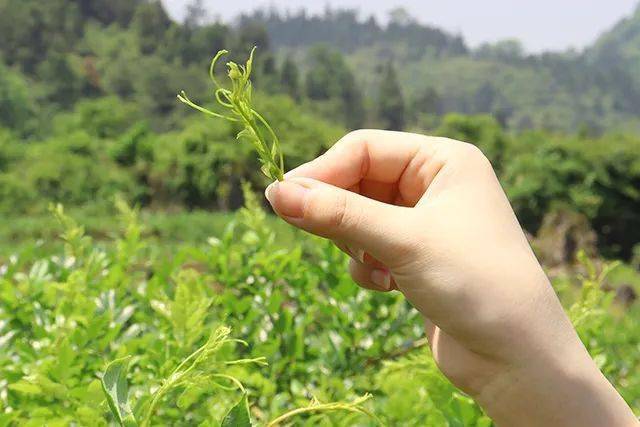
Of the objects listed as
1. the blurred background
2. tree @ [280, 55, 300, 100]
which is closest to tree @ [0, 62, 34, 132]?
the blurred background

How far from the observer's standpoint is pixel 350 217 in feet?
3.30

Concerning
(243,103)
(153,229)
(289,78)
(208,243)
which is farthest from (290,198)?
(289,78)

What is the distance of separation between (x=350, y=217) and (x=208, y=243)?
513 centimetres

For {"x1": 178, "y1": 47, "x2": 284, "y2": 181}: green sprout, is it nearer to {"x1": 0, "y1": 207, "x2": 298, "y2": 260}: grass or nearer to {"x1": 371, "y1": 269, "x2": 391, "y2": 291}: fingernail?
{"x1": 371, "y1": 269, "x2": 391, "y2": 291}: fingernail

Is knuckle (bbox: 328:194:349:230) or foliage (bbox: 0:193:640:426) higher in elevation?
knuckle (bbox: 328:194:349:230)

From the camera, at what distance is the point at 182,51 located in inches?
2564

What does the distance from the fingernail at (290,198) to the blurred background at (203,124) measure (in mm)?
7371

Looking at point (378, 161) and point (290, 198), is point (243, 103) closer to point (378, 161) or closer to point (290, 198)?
point (290, 198)

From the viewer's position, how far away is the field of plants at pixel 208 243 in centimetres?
135

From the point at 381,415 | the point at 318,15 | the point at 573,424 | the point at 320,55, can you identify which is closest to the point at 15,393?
the point at 381,415

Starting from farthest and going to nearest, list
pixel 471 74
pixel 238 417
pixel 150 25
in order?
pixel 471 74, pixel 150 25, pixel 238 417

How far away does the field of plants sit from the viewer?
1.35 metres

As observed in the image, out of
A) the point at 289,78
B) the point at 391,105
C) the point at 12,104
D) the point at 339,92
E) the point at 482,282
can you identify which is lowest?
the point at 391,105

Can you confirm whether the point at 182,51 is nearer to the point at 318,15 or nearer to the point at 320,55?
the point at 320,55
